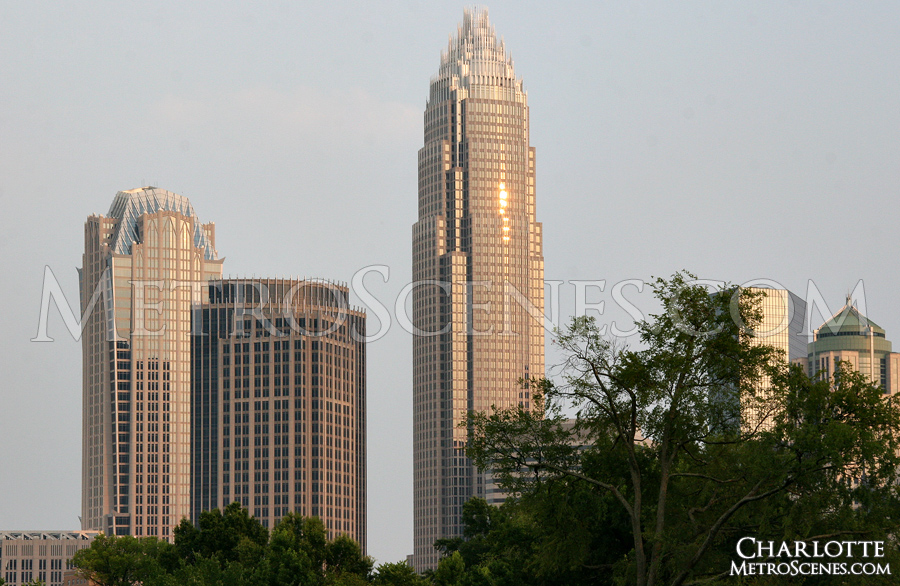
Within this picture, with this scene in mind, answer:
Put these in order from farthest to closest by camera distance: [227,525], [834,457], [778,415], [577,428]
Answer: [227,525] → [577,428] → [778,415] → [834,457]

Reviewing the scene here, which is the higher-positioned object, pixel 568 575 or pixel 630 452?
pixel 630 452

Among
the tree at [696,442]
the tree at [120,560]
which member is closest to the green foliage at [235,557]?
the tree at [120,560]

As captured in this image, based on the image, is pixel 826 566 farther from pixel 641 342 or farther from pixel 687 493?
pixel 641 342

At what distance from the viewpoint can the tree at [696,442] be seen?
6025 cm

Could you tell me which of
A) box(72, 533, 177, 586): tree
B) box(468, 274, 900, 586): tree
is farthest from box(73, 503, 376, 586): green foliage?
box(468, 274, 900, 586): tree

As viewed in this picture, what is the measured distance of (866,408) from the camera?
6050 cm

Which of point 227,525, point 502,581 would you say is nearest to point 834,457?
point 502,581

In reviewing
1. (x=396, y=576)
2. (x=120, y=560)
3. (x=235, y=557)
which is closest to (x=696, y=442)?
(x=396, y=576)

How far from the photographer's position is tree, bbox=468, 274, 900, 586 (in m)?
60.2

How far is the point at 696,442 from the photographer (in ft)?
221

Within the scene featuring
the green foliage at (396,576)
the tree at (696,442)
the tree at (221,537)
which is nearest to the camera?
the tree at (696,442)

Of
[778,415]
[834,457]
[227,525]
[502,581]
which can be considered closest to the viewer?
[834,457]

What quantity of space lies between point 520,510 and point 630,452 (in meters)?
6.87

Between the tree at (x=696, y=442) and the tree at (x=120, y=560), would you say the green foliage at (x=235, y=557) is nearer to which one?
the tree at (x=120, y=560)
